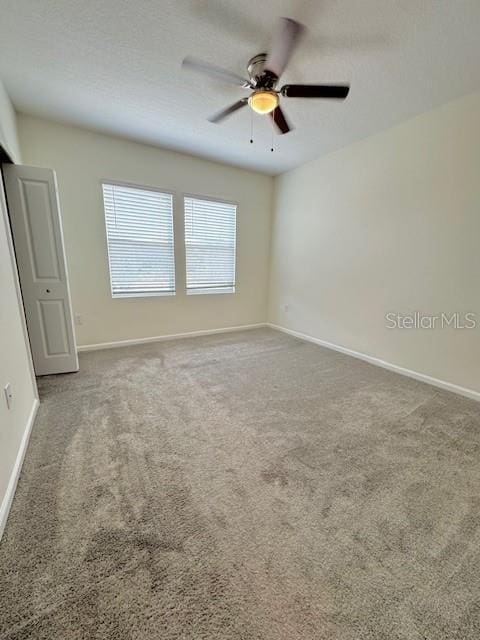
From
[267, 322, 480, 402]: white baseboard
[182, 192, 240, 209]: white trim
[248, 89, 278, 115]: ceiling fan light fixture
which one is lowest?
[267, 322, 480, 402]: white baseboard


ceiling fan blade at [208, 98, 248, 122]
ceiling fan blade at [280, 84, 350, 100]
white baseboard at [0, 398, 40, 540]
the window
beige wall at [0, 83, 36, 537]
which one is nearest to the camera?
white baseboard at [0, 398, 40, 540]

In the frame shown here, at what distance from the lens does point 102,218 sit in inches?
135

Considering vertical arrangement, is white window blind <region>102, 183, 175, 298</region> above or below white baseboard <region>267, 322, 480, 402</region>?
above

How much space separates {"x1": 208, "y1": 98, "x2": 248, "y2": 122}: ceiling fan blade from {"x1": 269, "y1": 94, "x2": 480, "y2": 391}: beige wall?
6.27ft

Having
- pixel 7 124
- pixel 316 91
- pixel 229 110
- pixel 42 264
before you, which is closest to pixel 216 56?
pixel 229 110

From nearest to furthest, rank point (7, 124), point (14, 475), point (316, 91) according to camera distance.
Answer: point (14, 475) → point (316, 91) → point (7, 124)

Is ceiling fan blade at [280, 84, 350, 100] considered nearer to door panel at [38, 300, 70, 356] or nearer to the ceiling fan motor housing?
the ceiling fan motor housing

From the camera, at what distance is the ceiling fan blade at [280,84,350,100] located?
1776 mm

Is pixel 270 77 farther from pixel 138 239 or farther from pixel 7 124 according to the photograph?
pixel 138 239

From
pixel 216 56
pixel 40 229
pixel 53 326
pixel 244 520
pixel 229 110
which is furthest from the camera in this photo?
pixel 53 326

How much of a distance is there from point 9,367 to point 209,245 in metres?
3.18

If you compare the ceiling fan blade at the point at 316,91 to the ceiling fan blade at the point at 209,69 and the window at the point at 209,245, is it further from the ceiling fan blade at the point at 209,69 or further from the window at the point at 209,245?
the window at the point at 209,245

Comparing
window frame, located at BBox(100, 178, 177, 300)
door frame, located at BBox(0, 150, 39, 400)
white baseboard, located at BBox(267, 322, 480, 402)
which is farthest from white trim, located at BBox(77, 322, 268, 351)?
door frame, located at BBox(0, 150, 39, 400)

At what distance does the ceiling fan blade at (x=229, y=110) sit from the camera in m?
2.06
